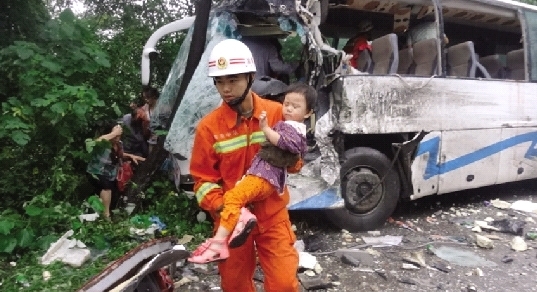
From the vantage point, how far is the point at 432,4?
5203 mm

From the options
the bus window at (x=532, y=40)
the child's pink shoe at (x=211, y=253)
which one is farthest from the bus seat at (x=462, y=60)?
the child's pink shoe at (x=211, y=253)

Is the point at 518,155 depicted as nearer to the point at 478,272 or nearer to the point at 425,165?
the point at 425,165

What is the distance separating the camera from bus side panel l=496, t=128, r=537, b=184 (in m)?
5.55

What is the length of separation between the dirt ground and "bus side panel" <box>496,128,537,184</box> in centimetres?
45

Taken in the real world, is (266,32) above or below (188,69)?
above

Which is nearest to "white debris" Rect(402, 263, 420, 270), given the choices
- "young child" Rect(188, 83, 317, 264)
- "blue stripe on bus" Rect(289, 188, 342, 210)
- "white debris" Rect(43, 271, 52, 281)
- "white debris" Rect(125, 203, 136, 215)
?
"blue stripe on bus" Rect(289, 188, 342, 210)

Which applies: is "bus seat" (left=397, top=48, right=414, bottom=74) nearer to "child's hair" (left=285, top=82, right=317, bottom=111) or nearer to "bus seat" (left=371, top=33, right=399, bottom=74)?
"bus seat" (left=371, top=33, right=399, bottom=74)

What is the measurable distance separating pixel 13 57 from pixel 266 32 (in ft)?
7.94

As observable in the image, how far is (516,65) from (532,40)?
69cm

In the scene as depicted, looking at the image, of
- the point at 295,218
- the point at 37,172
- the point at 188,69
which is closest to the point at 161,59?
the point at 188,69

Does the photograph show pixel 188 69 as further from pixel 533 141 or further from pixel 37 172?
pixel 533 141

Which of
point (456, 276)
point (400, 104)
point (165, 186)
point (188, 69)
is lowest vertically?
point (456, 276)

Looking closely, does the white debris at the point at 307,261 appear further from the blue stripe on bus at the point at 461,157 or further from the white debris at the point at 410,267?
the blue stripe on bus at the point at 461,157

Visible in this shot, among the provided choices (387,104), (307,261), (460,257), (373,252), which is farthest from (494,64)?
(307,261)
